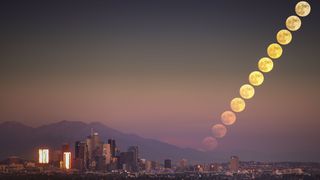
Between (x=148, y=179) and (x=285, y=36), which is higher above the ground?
(x=285, y=36)

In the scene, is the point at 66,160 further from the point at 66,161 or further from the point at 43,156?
the point at 43,156

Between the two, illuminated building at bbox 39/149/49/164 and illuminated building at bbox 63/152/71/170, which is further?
illuminated building at bbox 63/152/71/170

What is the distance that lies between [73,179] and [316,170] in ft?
94.1

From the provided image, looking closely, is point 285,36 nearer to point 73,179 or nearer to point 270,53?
point 270,53

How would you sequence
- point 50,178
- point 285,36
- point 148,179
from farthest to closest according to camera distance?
1. point 148,179
2. point 50,178
3. point 285,36

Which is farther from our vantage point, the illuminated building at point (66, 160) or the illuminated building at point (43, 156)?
the illuminated building at point (66, 160)

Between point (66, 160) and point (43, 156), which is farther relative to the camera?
point (66, 160)

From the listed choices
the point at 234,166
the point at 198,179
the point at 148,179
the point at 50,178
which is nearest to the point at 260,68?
the point at 50,178

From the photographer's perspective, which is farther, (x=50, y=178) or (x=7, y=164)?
(x=7, y=164)

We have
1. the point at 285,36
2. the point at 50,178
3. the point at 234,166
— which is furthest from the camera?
the point at 234,166

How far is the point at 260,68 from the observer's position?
2775 cm

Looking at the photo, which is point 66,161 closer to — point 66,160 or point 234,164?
point 66,160

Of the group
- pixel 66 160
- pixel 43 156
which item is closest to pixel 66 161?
pixel 66 160

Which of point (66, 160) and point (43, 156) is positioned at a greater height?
point (43, 156)
